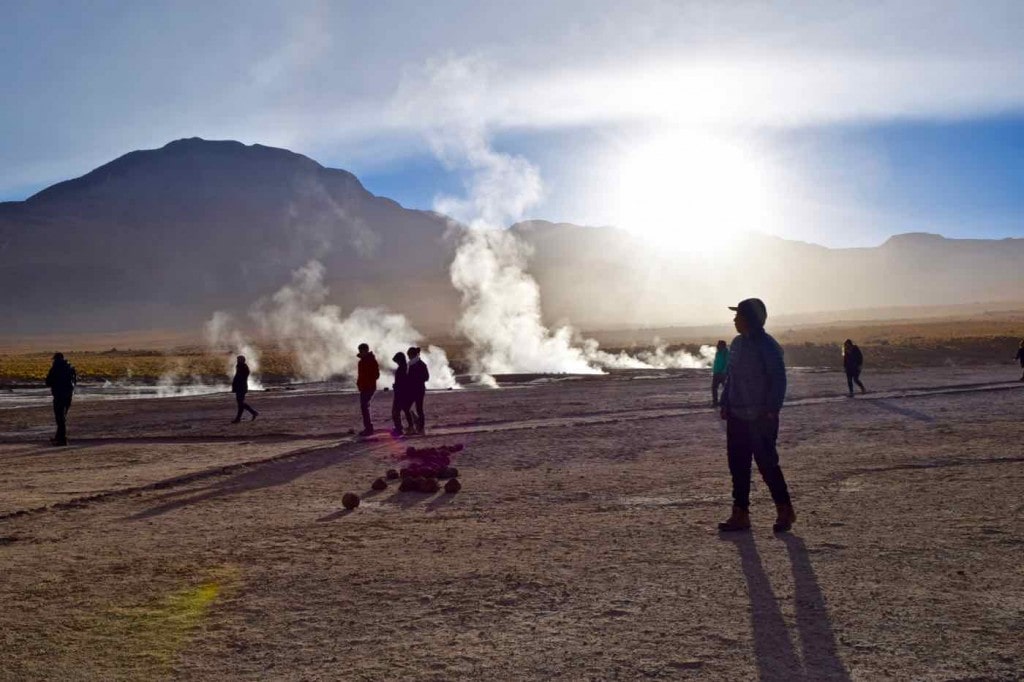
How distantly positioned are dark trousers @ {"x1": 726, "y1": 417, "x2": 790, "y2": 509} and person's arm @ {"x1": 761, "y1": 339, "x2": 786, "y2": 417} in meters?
0.14

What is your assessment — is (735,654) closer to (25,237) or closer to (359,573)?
(359,573)

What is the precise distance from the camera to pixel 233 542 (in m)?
7.82

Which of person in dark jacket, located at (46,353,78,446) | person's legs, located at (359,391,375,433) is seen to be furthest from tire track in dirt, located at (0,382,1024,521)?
person in dark jacket, located at (46,353,78,446)

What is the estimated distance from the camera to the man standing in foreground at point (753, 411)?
7.63 meters

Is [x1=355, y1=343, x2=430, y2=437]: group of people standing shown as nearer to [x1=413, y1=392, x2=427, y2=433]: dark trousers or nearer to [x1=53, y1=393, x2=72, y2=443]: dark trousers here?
[x1=413, y1=392, x2=427, y2=433]: dark trousers

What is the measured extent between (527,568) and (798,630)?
2.19 metres

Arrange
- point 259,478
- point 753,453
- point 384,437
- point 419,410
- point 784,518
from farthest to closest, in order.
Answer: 1. point 419,410
2. point 384,437
3. point 259,478
4. point 753,453
5. point 784,518

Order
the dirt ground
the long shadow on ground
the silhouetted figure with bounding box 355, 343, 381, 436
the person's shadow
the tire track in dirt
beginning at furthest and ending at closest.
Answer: the silhouetted figure with bounding box 355, 343, 381, 436
the tire track in dirt
the long shadow on ground
the dirt ground
the person's shadow

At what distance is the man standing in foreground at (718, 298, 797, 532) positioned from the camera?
25.0 ft

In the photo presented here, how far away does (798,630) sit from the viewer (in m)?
5.12

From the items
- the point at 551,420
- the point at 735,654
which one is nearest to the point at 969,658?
the point at 735,654

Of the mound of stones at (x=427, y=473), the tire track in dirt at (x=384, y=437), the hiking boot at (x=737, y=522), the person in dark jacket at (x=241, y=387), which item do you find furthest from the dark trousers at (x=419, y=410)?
the hiking boot at (x=737, y=522)

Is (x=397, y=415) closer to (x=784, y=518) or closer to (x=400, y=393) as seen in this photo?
(x=400, y=393)

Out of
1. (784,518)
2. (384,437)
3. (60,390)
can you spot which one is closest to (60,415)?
(60,390)
